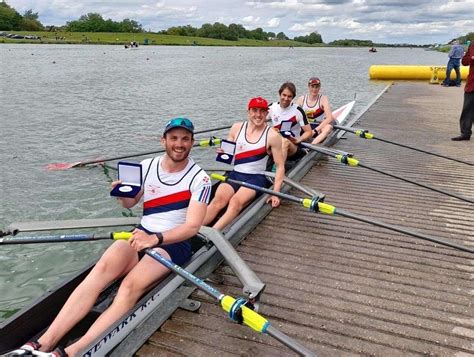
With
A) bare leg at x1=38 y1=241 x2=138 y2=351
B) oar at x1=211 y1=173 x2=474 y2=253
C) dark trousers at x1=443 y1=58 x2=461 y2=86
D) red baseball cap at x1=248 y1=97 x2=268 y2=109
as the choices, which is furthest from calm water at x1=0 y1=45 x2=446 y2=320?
dark trousers at x1=443 y1=58 x2=461 y2=86

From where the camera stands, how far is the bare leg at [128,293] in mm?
3455

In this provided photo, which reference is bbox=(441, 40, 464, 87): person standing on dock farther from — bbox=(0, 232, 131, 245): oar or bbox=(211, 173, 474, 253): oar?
bbox=(0, 232, 131, 245): oar

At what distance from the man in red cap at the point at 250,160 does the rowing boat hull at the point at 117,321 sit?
1387mm

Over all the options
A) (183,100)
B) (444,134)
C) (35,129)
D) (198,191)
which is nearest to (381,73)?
(183,100)

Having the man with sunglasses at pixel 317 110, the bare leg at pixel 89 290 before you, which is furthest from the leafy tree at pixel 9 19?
the bare leg at pixel 89 290

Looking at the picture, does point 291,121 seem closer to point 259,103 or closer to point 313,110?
point 313,110

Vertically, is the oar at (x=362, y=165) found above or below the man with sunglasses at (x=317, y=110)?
below

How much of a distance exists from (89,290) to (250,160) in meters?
3.53

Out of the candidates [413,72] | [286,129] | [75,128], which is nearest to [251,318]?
[286,129]

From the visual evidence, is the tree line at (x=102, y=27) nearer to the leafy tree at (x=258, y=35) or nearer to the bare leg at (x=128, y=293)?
the leafy tree at (x=258, y=35)

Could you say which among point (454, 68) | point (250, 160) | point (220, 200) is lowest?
point (220, 200)

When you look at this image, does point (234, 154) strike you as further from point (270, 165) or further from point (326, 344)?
point (326, 344)

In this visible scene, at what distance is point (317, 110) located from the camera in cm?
1065

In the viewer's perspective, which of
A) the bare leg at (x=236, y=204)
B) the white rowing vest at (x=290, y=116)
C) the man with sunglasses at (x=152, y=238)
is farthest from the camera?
the white rowing vest at (x=290, y=116)
